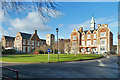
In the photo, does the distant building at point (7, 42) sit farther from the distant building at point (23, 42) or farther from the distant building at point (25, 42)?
the distant building at point (25, 42)

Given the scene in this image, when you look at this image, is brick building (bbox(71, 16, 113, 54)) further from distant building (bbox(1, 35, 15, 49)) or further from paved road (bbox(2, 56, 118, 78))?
distant building (bbox(1, 35, 15, 49))

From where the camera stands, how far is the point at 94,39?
49.0m

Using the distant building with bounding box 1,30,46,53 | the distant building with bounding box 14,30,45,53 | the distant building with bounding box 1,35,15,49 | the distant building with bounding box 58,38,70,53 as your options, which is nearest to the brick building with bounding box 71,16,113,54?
the distant building with bounding box 58,38,70,53

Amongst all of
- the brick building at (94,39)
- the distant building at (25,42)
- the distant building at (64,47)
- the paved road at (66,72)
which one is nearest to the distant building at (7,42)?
the distant building at (25,42)

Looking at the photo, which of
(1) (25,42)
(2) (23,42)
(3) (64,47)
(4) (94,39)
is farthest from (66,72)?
(1) (25,42)

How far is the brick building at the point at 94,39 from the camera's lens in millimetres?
44750

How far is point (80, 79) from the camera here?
6.95 m

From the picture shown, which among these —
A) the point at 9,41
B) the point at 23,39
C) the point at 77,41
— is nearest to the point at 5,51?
the point at 23,39

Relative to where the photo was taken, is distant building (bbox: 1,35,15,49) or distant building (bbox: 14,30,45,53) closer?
distant building (bbox: 14,30,45,53)

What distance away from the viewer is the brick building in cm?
4475

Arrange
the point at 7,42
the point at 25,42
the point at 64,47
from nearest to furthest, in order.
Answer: the point at 64,47 < the point at 25,42 < the point at 7,42

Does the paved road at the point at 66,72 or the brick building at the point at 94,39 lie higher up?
the brick building at the point at 94,39

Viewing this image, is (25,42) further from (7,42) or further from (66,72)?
(66,72)

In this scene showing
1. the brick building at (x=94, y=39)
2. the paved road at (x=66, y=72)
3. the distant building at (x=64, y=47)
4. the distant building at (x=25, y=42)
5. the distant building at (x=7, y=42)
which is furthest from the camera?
the distant building at (x=7, y=42)
